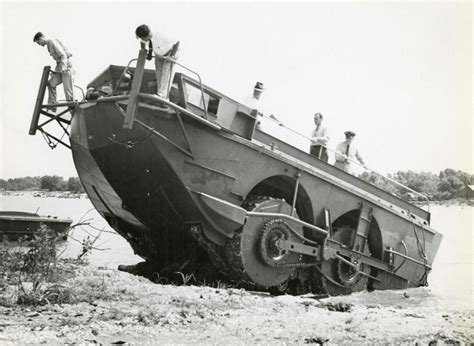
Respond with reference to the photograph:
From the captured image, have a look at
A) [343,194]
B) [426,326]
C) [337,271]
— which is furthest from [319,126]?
[426,326]

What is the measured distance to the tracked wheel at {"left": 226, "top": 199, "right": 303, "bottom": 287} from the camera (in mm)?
7438

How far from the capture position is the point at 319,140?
970 cm

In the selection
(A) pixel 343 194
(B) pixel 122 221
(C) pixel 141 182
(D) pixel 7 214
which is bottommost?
(D) pixel 7 214

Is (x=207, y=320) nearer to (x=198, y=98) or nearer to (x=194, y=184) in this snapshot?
(x=194, y=184)

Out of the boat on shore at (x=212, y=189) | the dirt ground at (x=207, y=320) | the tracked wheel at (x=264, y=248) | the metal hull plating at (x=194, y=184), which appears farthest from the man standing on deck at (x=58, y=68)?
the tracked wheel at (x=264, y=248)

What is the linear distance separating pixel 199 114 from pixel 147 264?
3709mm

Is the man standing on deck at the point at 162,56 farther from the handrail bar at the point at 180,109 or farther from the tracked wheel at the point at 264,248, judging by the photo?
the tracked wheel at the point at 264,248

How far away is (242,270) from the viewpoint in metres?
7.41

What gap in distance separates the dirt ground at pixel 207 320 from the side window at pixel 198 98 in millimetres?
2527

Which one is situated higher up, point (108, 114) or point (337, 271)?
point (108, 114)

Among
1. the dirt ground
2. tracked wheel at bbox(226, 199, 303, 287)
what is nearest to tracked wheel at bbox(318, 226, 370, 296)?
tracked wheel at bbox(226, 199, 303, 287)

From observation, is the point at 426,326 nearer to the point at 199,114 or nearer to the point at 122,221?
the point at 199,114

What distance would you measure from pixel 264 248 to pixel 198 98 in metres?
2.43

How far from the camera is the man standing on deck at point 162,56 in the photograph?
6223 millimetres
